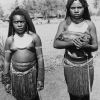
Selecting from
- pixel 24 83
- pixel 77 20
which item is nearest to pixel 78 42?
pixel 77 20

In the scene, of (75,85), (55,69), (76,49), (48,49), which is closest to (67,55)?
(76,49)

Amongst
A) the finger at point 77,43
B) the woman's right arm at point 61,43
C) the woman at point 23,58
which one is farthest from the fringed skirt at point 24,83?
the finger at point 77,43

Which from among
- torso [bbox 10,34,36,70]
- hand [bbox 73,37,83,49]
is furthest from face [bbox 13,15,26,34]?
hand [bbox 73,37,83,49]

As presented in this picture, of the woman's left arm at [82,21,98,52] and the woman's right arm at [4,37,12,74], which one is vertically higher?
the woman's left arm at [82,21,98,52]

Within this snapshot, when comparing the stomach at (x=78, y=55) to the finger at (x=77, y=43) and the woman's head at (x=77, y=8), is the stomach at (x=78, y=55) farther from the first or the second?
the woman's head at (x=77, y=8)

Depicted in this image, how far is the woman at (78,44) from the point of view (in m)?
3.26

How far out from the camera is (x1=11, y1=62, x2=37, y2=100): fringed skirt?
3.50 meters

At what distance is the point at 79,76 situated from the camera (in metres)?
3.49

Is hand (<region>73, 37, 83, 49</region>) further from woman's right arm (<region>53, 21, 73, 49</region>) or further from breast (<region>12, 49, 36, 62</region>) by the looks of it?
breast (<region>12, 49, 36, 62</region>)

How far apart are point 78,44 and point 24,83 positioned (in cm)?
100

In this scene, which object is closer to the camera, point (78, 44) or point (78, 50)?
point (78, 44)

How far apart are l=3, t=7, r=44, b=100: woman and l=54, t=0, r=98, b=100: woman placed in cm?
35

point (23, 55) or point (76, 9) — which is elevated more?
point (76, 9)

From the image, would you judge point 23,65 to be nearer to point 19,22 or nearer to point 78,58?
point 19,22
